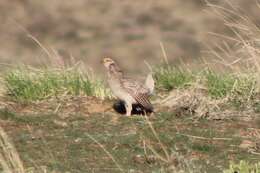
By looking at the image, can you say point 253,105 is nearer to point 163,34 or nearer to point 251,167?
point 251,167

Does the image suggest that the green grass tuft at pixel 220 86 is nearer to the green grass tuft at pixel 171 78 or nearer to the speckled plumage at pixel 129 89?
the green grass tuft at pixel 171 78

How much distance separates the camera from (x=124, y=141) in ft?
36.0

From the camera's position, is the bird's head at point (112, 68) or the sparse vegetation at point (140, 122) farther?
the bird's head at point (112, 68)

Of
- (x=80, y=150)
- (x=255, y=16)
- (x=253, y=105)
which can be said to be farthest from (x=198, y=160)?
(x=255, y=16)

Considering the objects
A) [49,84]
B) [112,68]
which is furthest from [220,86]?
[49,84]

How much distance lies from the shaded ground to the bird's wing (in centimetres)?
16

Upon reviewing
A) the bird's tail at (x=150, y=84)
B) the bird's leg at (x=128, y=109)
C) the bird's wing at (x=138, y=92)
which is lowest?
the bird's leg at (x=128, y=109)

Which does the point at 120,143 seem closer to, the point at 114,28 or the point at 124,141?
the point at 124,141

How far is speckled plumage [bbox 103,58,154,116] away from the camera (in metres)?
12.0

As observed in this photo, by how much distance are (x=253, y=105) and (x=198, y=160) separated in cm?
206

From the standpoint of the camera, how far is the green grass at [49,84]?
12.7 metres

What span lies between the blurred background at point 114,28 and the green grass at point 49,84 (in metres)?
11.3

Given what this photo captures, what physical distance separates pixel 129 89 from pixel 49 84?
1158 millimetres

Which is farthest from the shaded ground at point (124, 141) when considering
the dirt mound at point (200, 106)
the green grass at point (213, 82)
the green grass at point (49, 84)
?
the green grass at point (213, 82)
